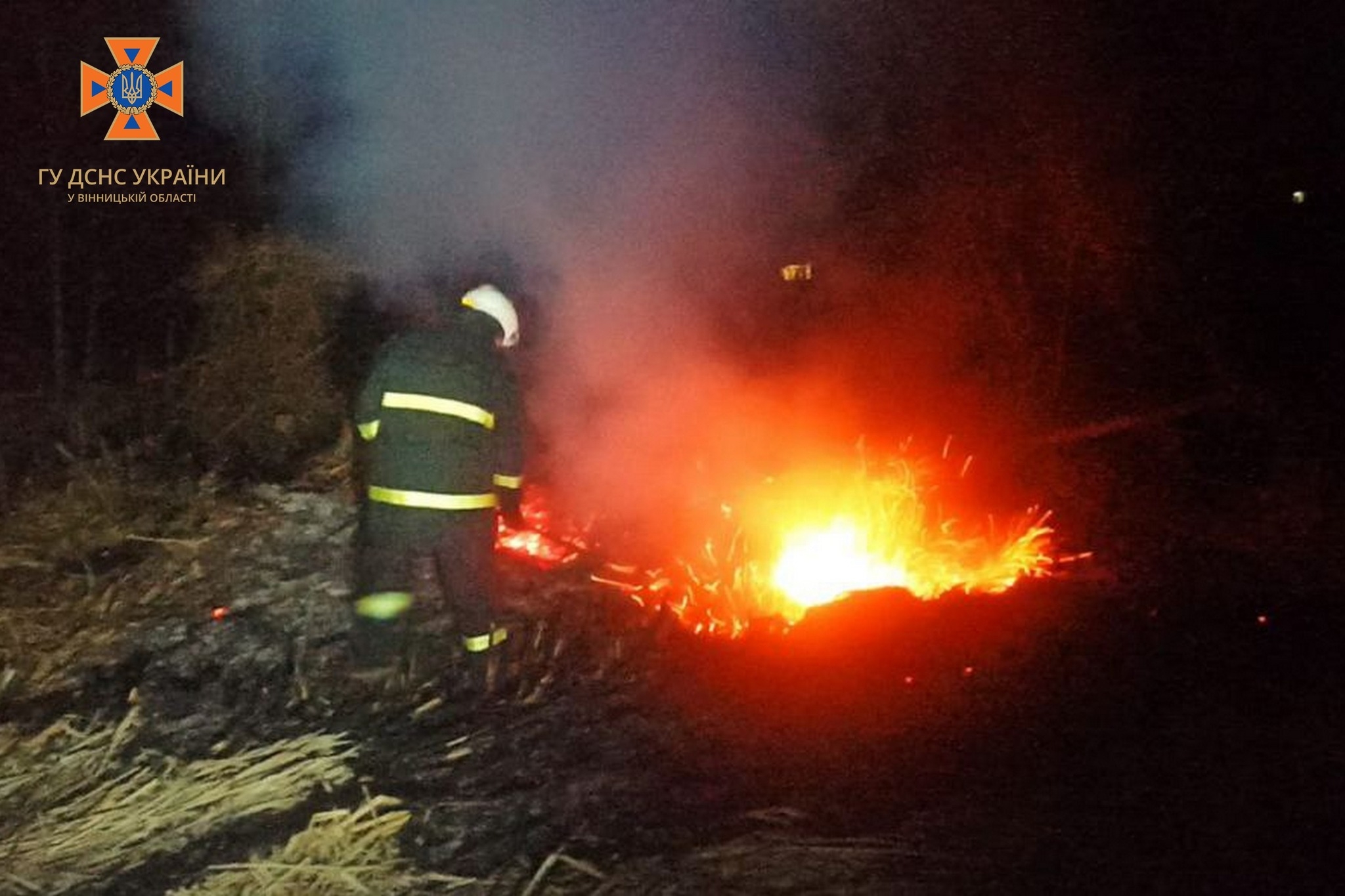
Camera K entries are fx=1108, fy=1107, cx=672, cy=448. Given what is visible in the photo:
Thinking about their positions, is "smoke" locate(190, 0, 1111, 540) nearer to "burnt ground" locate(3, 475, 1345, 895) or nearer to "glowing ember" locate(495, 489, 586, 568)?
"glowing ember" locate(495, 489, 586, 568)

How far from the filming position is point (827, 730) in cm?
419

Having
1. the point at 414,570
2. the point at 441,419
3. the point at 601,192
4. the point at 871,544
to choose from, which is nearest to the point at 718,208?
the point at 601,192

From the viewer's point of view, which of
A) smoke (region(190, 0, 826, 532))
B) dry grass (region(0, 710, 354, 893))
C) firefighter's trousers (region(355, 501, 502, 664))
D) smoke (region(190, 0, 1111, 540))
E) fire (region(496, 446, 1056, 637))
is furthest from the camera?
smoke (region(190, 0, 826, 532))

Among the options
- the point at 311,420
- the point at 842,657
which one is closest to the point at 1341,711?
the point at 842,657

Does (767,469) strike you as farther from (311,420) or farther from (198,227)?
(198,227)

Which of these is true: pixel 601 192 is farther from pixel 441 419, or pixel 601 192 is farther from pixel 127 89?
pixel 127 89

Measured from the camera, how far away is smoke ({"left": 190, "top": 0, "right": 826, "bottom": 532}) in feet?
22.7

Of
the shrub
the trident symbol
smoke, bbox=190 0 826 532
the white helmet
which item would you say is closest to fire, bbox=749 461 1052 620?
smoke, bbox=190 0 826 532

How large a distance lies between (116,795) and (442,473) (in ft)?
5.35

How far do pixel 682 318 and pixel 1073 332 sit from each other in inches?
108

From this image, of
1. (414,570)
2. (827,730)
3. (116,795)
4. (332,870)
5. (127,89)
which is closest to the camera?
(332,870)

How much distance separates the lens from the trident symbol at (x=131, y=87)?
26.1 feet

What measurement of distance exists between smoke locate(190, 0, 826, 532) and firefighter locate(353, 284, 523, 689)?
6.35ft

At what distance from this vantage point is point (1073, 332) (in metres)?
7.74
